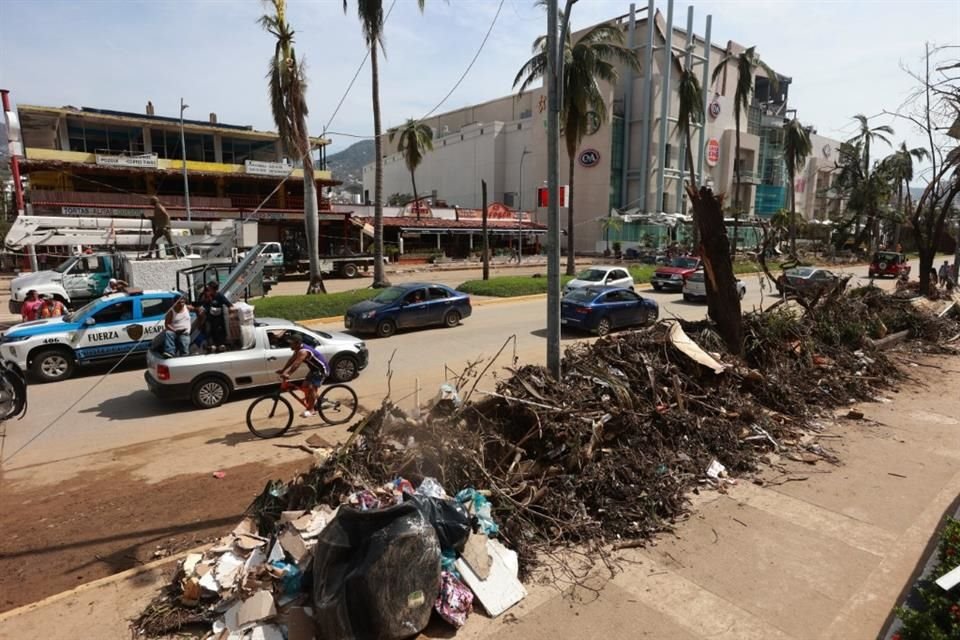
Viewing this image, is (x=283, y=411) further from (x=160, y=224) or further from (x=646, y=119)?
(x=646, y=119)

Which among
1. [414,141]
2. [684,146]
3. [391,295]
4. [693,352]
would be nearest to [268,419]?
[693,352]

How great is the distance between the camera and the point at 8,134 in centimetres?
3781

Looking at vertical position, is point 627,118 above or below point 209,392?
above

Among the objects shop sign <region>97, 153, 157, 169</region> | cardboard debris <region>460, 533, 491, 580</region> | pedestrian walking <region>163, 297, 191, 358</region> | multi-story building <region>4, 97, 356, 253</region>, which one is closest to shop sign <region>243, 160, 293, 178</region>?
multi-story building <region>4, 97, 356, 253</region>

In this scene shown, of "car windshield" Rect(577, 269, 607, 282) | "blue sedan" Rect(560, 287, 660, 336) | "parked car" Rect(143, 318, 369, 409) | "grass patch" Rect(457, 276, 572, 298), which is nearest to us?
"parked car" Rect(143, 318, 369, 409)

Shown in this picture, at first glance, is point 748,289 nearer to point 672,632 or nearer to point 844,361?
point 844,361

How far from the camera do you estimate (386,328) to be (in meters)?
15.9

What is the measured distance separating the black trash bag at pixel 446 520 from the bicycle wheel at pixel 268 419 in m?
4.39

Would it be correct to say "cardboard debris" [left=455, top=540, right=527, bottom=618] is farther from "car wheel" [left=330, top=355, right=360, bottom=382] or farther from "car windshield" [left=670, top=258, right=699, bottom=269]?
"car windshield" [left=670, top=258, right=699, bottom=269]

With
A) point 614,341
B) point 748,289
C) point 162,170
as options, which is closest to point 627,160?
point 748,289

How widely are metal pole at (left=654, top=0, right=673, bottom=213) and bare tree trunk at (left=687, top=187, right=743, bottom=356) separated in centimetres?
5137

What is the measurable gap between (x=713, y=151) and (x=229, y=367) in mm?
68018

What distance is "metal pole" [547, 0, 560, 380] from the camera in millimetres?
7391

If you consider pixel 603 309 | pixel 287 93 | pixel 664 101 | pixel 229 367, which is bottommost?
pixel 229 367
